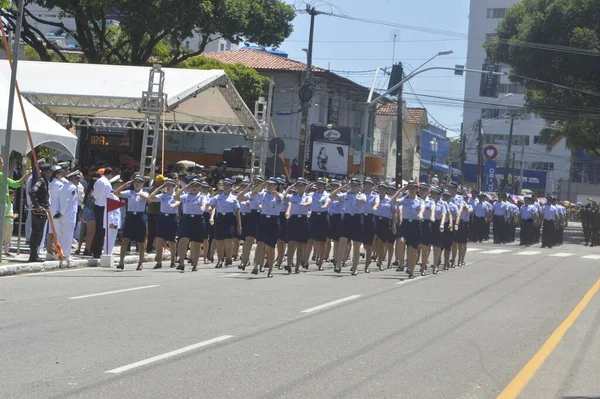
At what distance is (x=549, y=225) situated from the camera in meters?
39.6

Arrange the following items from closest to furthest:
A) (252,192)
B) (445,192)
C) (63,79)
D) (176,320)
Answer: (176,320), (252,192), (445,192), (63,79)

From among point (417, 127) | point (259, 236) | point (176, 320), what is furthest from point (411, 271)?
point (417, 127)

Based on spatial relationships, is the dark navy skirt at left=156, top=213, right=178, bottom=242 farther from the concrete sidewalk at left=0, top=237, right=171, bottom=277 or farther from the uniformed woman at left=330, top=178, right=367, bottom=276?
the uniformed woman at left=330, top=178, right=367, bottom=276

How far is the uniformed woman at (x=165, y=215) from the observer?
65.6ft

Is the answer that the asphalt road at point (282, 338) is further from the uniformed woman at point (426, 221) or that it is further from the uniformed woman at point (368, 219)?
the uniformed woman at point (368, 219)

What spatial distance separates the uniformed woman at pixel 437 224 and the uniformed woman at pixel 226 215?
4.44m

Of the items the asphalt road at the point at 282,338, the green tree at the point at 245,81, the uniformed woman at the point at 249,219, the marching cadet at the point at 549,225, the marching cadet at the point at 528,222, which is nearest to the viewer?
the asphalt road at the point at 282,338

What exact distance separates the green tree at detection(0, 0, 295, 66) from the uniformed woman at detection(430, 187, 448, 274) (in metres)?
17.6

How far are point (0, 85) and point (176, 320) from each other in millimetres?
11521

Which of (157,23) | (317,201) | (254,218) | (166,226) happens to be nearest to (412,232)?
(317,201)

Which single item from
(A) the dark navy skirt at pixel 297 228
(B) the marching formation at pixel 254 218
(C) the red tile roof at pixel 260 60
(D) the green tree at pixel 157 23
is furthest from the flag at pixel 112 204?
(C) the red tile roof at pixel 260 60

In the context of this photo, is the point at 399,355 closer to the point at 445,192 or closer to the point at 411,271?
the point at 411,271

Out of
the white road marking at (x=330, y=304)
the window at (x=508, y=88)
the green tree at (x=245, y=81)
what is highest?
the window at (x=508, y=88)

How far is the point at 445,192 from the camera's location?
23656mm
